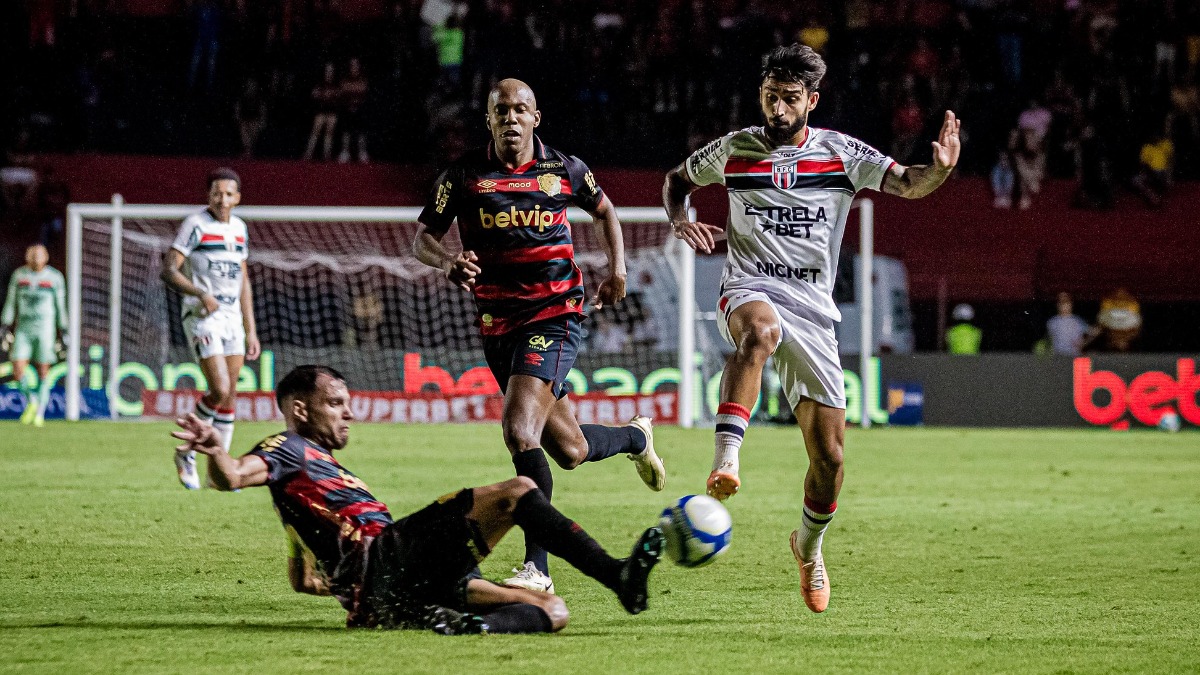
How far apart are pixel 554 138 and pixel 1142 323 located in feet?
30.2

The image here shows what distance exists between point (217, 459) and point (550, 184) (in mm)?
2642

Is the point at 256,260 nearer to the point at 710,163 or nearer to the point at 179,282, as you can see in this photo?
the point at 179,282

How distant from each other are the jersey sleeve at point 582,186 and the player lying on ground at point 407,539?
2.09 m

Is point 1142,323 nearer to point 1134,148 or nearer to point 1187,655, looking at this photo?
point 1134,148

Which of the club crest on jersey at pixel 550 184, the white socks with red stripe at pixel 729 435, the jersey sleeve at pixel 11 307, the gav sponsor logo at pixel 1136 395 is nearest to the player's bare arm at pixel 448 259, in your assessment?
the club crest on jersey at pixel 550 184

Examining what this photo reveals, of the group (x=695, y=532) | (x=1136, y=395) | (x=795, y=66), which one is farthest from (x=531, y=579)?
(x=1136, y=395)

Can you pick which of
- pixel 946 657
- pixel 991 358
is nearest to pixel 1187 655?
pixel 946 657

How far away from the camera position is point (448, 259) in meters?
6.29

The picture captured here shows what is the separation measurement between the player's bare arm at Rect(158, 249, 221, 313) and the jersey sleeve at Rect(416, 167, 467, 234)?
4797mm

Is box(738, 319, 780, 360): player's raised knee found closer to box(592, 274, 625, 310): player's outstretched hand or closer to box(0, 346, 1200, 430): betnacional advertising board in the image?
box(592, 274, 625, 310): player's outstretched hand

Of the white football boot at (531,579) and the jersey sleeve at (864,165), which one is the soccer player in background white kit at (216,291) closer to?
the white football boot at (531,579)

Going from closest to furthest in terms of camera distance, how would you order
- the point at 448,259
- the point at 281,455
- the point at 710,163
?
the point at 281,455, the point at 448,259, the point at 710,163

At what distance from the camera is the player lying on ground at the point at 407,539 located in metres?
4.77

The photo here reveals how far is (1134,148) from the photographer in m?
22.6
